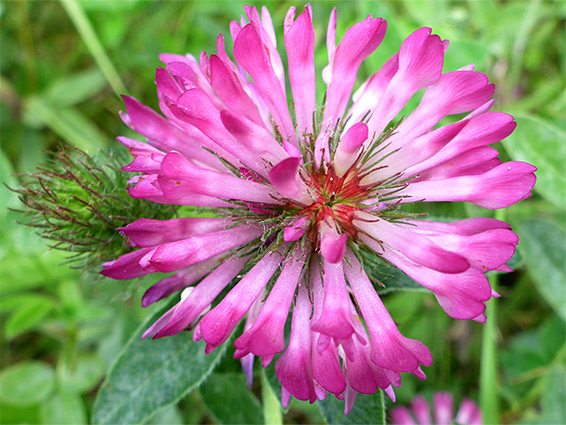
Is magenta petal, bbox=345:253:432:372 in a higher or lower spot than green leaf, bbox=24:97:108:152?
lower

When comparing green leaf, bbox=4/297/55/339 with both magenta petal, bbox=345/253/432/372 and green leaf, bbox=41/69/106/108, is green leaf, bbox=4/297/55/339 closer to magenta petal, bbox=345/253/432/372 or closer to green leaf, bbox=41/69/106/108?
green leaf, bbox=41/69/106/108

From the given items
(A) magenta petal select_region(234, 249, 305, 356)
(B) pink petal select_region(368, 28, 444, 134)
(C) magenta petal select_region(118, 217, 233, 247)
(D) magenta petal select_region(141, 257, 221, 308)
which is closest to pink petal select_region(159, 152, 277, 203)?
(C) magenta petal select_region(118, 217, 233, 247)

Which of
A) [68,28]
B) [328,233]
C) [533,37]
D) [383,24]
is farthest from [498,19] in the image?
[68,28]

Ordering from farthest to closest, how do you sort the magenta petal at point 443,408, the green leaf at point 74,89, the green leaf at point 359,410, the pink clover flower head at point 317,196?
1. the green leaf at point 74,89
2. the magenta petal at point 443,408
3. the green leaf at point 359,410
4. the pink clover flower head at point 317,196

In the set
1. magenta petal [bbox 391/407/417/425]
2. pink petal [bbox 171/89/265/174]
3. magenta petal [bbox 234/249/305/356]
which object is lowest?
magenta petal [bbox 391/407/417/425]

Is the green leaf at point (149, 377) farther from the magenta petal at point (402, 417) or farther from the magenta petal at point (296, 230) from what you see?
the magenta petal at point (402, 417)

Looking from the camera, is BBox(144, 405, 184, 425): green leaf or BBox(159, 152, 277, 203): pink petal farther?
BBox(144, 405, 184, 425): green leaf

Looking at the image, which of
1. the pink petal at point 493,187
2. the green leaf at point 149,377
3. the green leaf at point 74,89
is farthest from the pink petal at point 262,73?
the green leaf at point 74,89
